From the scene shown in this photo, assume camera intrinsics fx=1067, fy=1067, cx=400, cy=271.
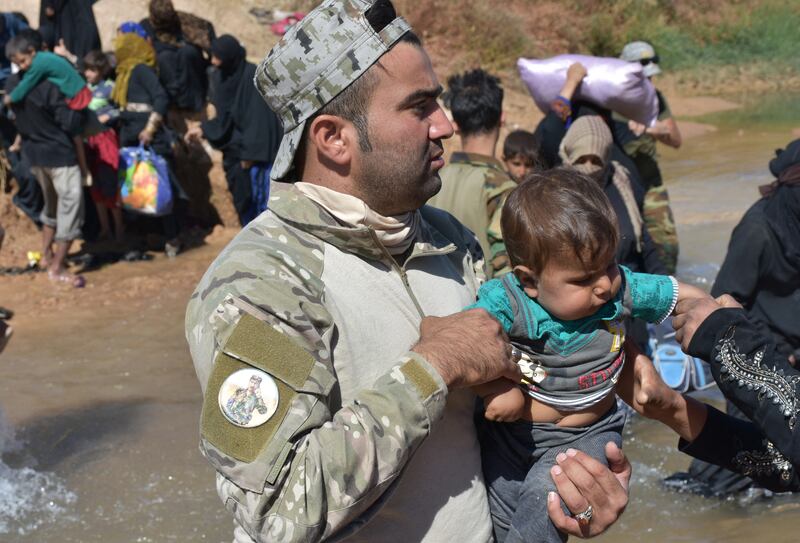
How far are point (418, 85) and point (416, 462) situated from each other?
82 cm

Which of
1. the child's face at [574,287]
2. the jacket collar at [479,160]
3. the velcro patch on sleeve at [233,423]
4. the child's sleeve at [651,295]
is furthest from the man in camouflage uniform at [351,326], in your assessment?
the jacket collar at [479,160]

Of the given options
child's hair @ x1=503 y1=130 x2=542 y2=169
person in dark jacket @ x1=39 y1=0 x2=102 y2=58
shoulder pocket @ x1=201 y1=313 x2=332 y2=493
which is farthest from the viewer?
person in dark jacket @ x1=39 y1=0 x2=102 y2=58

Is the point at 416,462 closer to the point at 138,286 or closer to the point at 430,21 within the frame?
the point at 138,286

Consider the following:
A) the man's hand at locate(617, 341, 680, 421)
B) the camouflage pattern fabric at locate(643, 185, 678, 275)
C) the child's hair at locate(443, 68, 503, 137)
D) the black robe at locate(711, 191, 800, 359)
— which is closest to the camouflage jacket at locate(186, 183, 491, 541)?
the man's hand at locate(617, 341, 680, 421)

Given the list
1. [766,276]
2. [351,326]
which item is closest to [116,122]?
[766,276]

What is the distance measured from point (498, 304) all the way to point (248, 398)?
759mm

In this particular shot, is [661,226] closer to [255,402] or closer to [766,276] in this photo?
[766,276]

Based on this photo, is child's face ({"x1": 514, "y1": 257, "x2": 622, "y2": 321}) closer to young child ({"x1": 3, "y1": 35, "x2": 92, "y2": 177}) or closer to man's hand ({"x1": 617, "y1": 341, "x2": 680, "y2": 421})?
man's hand ({"x1": 617, "y1": 341, "x2": 680, "y2": 421})

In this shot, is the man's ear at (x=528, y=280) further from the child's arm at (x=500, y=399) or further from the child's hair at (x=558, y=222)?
the child's arm at (x=500, y=399)

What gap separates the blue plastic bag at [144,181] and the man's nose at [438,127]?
7.63 meters

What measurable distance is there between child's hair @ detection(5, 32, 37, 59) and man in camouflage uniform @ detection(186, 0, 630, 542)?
6994 mm

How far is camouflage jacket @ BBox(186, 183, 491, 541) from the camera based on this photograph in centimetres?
193

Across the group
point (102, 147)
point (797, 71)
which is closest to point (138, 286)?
point (102, 147)

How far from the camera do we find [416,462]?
2271 mm
